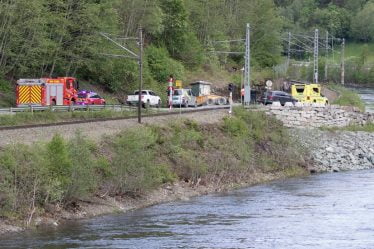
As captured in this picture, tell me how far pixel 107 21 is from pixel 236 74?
118 feet

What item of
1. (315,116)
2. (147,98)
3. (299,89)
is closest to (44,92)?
(147,98)

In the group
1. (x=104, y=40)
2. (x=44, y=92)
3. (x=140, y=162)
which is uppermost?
(x=104, y=40)

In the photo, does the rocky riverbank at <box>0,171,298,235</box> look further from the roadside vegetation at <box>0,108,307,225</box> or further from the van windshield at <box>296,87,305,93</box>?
the van windshield at <box>296,87,305,93</box>

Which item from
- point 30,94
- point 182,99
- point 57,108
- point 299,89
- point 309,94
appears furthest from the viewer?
point 299,89

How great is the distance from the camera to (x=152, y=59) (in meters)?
95.0

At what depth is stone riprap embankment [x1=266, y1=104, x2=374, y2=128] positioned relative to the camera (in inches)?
2926

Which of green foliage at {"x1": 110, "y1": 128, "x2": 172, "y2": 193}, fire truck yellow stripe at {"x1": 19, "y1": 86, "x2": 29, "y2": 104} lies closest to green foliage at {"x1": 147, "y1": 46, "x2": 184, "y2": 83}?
fire truck yellow stripe at {"x1": 19, "y1": 86, "x2": 29, "y2": 104}

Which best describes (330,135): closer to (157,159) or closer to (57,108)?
(57,108)

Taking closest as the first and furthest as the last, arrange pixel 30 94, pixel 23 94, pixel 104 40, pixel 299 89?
pixel 30 94
pixel 23 94
pixel 104 40
pixel 299 89

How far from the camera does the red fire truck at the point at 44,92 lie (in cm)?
6950

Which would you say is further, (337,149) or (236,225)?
(337,149)

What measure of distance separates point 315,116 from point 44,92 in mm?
22300

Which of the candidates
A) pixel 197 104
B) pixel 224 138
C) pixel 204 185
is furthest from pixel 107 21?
pixel 204 185

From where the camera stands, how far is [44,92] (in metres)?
70.4
